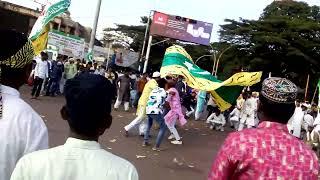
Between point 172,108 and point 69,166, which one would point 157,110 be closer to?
point 172,108

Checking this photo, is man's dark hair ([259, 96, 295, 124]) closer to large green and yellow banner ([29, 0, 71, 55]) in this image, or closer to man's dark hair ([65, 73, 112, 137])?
man's dark hair ([65, 73, 112, 137])

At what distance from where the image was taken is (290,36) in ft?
165

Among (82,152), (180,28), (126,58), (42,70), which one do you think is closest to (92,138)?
(82,152)

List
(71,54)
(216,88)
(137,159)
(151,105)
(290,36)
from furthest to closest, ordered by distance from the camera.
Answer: (290,36) < (71,54) < (216,88) < (151,105) < (137,159)

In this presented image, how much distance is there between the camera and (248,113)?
15.5 meters

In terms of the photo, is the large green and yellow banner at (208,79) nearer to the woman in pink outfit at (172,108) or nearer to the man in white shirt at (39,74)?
the woman in pink outfit at (172,108)

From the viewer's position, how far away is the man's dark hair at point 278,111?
3.04 m

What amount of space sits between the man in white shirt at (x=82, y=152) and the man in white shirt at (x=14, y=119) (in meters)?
0.36

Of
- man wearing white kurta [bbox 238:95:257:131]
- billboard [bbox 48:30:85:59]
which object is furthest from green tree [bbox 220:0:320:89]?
man wearing white kurta [bbox 238:95:257:131]

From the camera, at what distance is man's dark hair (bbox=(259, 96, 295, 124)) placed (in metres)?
3.04

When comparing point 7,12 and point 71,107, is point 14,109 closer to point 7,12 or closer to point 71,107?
point 71,107

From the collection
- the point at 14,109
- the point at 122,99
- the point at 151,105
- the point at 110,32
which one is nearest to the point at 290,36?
the point at 110,32

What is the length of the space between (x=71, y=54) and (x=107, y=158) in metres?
24.7

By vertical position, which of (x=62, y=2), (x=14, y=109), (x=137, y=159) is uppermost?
(x=62, y=2)
